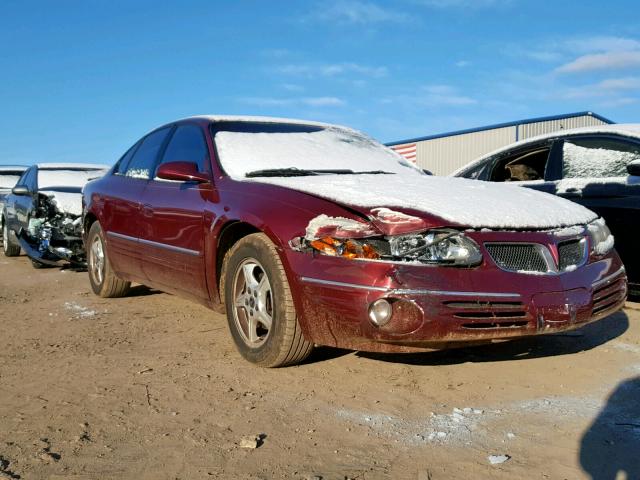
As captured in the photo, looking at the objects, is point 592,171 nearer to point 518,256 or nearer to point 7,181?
point 518,256

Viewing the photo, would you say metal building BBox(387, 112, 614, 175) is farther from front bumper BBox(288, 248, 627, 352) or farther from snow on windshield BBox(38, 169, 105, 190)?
front bumper BBox(288, 248, 627, 352)

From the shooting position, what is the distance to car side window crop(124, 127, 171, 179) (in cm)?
496

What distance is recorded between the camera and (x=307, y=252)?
10.1ft

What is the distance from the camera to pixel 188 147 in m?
4.50

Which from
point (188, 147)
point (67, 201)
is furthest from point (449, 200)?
point (67, 201)

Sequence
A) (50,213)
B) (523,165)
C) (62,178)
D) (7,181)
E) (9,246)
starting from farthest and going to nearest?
(7,181)
(9,246)
(62,178)
(50,213)
(523,165)

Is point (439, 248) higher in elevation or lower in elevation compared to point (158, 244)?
higher

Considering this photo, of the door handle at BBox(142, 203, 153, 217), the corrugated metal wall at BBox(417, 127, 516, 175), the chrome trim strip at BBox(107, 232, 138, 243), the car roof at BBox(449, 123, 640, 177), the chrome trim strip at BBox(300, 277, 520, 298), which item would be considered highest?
the corrugated metal wall at BBox(417, 127, 516, 175)

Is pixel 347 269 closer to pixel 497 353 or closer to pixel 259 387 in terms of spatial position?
Result: pixel 259 387

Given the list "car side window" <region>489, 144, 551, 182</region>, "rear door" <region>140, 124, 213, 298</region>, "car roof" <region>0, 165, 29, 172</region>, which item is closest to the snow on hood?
"rear door" <region>140, 124, 213, 298</region>

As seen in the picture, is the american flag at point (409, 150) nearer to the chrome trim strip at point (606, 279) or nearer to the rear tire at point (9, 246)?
the rear tire at point (9, 246)

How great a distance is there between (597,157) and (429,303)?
9.98 ft

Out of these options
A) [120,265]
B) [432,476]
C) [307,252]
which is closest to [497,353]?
[307,252]

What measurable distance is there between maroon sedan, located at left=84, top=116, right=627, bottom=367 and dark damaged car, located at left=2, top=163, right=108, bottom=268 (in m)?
3.59
